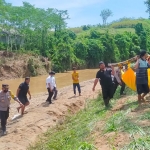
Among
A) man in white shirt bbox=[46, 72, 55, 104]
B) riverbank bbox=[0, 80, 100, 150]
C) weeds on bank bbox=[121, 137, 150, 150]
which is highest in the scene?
man in white shirt bbox=[46, 72, 55, 104]

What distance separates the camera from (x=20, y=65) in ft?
120

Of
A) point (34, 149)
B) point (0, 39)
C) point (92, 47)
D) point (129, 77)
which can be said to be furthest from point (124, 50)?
point (34, 149)

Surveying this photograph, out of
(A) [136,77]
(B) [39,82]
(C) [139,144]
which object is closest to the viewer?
(C) [139,144]

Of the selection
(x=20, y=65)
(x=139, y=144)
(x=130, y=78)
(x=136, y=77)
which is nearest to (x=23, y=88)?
(x=130, y=78)

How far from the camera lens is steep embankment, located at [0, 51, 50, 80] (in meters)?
35.1

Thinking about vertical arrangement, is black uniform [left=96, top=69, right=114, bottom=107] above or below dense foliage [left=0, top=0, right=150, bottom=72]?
below

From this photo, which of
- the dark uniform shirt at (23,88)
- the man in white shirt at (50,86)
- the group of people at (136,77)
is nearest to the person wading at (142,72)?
the group of people at (136,77)

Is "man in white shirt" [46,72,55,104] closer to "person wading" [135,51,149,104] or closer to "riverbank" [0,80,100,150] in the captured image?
"riverbank" [0,80,100,150]

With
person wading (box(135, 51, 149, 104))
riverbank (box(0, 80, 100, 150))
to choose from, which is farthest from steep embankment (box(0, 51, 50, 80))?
person wading (box(135, 51, 149, 104))

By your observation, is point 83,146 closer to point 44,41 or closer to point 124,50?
point 44,41

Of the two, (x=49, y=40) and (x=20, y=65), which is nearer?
(x=20, y=65)

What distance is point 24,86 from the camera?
10.7 meters

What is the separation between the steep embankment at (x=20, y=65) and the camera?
35.1 metres

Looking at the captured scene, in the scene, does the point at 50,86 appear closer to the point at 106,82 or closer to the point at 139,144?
the point at 106,82
